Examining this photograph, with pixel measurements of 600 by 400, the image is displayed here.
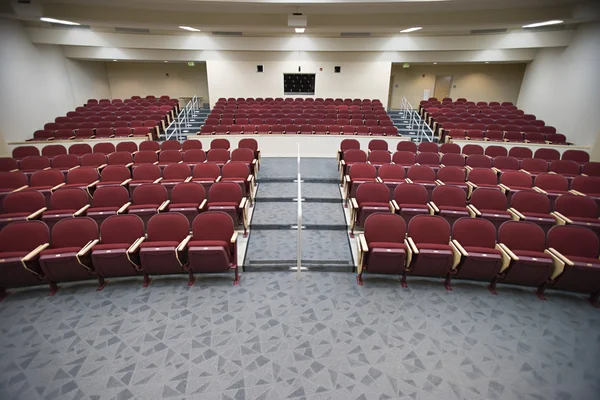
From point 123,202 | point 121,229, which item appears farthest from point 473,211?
point 123,202

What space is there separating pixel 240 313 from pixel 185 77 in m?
16.4

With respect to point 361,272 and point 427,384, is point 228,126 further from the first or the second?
point 427,384

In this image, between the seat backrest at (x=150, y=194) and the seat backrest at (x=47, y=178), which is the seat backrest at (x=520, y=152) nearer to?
the seat backrest at (x=150, y=194)

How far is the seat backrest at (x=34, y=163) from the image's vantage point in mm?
6328

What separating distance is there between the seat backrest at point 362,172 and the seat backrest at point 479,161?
2703mm

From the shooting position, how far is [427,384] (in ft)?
8.57

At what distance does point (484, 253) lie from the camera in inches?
146

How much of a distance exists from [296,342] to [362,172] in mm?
3653

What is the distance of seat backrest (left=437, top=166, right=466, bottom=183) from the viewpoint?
5.82 metres

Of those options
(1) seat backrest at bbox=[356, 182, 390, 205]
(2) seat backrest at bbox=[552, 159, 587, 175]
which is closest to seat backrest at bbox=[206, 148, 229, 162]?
(1) seat backrest at bbox=[356, 182, 390, 205]

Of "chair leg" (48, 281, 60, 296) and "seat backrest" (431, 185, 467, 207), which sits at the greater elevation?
"seat backrest" (431, 185, 467, 207)

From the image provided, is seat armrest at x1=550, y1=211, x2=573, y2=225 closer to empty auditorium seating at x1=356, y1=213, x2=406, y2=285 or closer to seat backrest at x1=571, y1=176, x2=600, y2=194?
seat backrest at x1=571, y1=176, x2=600, y2=194

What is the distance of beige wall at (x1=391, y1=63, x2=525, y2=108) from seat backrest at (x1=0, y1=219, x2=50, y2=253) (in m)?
16.7

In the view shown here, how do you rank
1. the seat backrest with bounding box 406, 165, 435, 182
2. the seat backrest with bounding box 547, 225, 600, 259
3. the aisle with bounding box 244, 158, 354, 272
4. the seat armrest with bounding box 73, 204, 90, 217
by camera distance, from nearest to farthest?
the seat backrest with bounding box 547, 225, 600, 259 → the aisle with bounding box 244, 158, 354, 272 → the seat armrest with bounding box 73, 204, 90, 217 → the seat backrest with bounding box 406, 165, 435, 182
